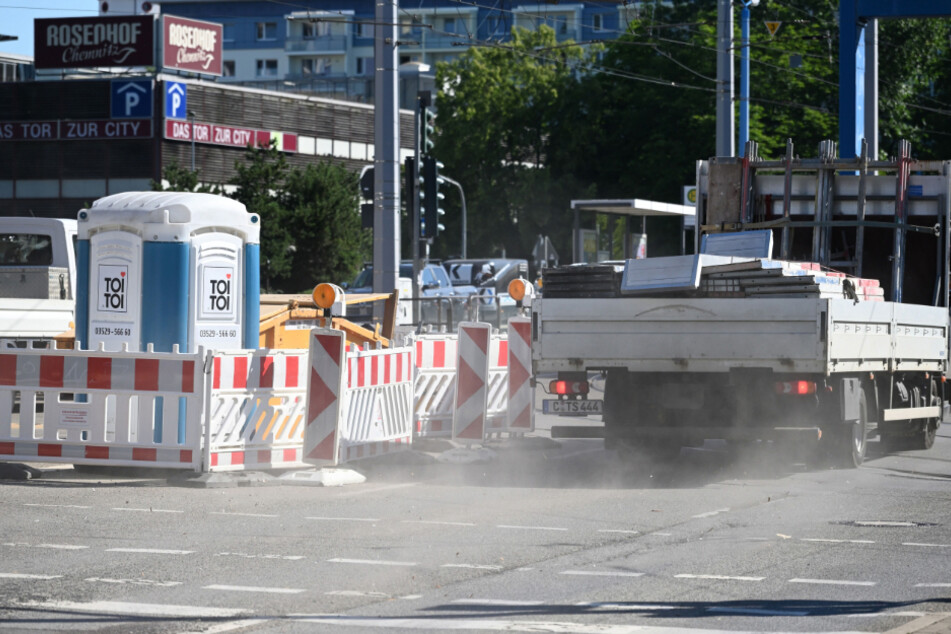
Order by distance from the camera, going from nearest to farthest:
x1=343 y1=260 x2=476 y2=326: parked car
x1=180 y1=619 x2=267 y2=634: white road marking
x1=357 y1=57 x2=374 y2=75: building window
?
x1=180 y1=619 x2=267 y2=634: white road marking, x1=343 y1=260 x2=476 y2=326: parked car, x1=357 y1=57 x2=374 y2=75: building window

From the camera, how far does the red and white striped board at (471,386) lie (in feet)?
46.8

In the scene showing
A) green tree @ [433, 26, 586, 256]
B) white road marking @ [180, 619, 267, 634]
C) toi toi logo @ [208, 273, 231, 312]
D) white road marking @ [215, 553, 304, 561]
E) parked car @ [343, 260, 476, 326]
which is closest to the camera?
white road marking @ [180, 619, 267, 634]

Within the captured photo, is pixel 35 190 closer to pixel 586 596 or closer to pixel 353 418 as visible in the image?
pixel 353 418

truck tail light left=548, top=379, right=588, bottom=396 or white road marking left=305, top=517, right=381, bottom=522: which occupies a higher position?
truck tail light left=548, top=379, right=588, bottom=396

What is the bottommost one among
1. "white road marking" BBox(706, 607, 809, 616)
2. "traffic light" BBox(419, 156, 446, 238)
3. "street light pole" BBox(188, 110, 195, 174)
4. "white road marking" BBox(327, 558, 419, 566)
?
"white road marking" BBox(327, 558, 419, 566)

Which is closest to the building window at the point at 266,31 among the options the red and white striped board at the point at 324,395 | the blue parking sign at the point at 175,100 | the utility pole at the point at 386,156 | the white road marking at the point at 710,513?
the blue parking sign at the point at 175,100

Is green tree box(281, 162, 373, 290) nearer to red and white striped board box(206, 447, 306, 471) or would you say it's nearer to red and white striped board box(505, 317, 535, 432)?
red and white striped board box(505, 317, 535, 432)

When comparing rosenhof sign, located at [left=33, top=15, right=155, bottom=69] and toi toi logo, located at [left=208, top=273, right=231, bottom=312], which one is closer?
toi toi logo, located at [left=208, top=273, right=231, bottom=312]

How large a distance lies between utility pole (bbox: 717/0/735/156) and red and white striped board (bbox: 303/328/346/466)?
49.9 feet

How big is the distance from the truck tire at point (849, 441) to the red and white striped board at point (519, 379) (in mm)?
3238

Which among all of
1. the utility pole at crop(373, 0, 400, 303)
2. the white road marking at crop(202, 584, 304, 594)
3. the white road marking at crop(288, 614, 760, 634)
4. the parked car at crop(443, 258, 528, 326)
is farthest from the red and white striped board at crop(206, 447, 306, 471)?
the parked car at crop(443, 258, 528, 326)

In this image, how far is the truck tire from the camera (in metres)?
13.2

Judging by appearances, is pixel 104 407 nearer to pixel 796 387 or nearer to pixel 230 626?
pixel 796 387

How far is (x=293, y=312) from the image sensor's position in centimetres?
1741
